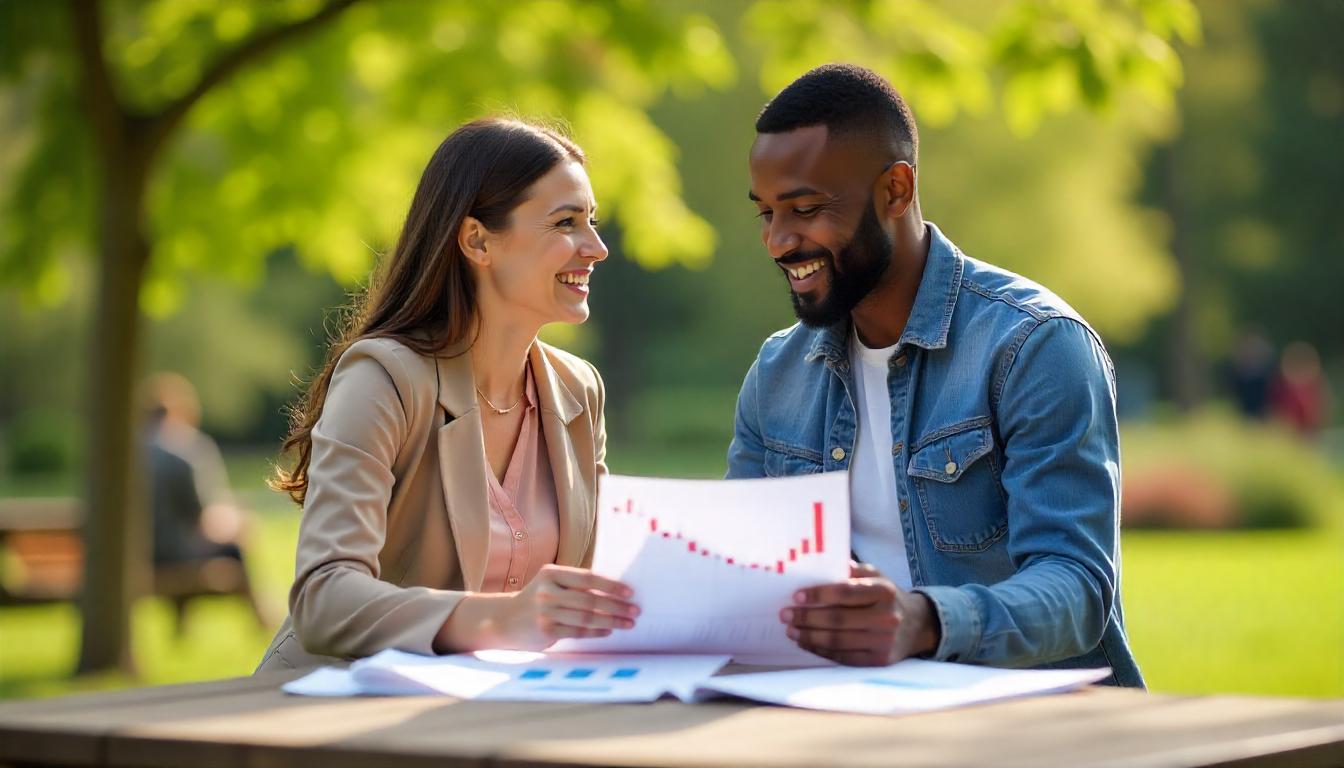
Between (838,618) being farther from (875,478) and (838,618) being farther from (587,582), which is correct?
(875,478)

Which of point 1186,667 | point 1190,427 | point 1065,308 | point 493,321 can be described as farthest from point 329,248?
point 1190,427

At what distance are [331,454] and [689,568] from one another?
2.70 ft

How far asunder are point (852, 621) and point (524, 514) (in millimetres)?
1106

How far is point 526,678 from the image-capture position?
229 centimetres

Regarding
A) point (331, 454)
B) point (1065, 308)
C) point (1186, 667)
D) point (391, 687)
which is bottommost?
point (1186, 667)

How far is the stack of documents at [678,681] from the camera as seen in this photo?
208 centimetres

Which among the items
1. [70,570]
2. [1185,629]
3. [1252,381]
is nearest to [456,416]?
[1185,629]

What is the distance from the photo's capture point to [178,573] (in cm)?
1018

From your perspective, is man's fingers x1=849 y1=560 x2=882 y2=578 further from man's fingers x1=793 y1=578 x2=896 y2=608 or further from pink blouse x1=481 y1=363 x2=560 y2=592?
pink blouse x1=481 y1=363 x2=560 y2=592

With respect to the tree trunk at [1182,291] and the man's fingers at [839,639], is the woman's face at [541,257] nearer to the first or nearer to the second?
the man's fingers at [839,639]

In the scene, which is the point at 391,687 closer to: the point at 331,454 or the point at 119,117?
the point at 331,454

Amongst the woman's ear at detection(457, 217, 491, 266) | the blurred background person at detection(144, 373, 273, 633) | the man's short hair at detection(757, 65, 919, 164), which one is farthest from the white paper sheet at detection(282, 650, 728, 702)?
the blurred background person at detection(144, 373, 273, 633)

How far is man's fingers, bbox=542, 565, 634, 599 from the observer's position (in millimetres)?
2344

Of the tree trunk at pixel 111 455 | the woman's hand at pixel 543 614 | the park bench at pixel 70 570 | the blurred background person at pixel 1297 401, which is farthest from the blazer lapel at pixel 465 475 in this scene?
the blurred background person at pixel 1297 401
